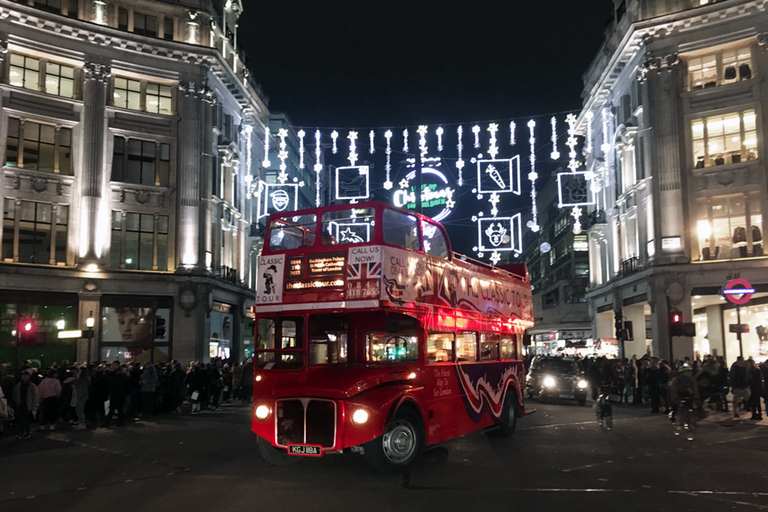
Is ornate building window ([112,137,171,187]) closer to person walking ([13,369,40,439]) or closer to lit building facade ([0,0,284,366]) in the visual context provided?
lit building facade ([0,0,284,366])

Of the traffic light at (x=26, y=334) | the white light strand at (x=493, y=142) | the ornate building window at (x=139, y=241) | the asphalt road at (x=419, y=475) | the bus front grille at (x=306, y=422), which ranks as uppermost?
the white light strand at (x=493, y=142)

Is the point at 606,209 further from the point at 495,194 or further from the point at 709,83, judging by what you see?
the point at 495,194

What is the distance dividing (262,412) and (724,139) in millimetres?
28466

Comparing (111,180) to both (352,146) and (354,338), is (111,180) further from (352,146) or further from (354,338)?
(354,338)

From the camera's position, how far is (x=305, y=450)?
10.6 meters

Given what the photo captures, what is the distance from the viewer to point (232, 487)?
989 cm

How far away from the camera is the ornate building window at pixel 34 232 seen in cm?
3150

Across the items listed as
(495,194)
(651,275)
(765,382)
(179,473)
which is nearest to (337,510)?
(179,473)

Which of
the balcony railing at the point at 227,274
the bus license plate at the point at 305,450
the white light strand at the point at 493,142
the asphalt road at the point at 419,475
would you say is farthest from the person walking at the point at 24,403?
the balcony railing at the point at 227,274

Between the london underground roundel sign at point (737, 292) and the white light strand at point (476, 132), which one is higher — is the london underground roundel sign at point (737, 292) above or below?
below

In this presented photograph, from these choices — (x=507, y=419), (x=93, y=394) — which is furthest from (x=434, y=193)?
(x=93, y=394)

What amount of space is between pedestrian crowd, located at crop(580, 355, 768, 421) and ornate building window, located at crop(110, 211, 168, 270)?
21386 millimetres

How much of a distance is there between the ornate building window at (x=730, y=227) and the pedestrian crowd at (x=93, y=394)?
877 inches

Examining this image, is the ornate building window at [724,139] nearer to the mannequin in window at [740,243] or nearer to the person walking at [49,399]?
the mannequin in window at [740,243]
